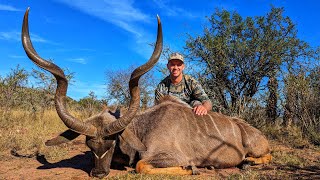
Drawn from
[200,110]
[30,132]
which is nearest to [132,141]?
[200,110]

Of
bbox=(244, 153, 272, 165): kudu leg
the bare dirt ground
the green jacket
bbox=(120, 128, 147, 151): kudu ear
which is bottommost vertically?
the bare dirt ground

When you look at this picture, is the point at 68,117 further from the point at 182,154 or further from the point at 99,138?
the point at 182,154

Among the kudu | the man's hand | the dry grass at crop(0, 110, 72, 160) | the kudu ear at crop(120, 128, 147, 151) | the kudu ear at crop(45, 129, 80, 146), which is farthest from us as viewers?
the dry grass at crop(0, 110, 72, 160)

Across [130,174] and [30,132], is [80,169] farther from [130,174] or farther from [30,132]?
[30,132]

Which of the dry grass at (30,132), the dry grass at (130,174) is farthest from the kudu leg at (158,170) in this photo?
the dry grass at (30,132)

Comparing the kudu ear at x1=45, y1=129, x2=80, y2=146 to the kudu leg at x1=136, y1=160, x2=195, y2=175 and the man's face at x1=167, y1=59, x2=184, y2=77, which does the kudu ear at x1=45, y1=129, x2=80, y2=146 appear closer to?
the kudu leg at x1=136, y1=160, x2=195, y2=175

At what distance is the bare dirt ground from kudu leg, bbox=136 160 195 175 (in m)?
0.17

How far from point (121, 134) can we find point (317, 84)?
526cm

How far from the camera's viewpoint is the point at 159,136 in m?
4.36

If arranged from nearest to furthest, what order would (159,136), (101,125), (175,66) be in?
(101,125)
(159,136)
(175,66)

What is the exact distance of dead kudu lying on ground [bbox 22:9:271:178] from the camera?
13.0 ft

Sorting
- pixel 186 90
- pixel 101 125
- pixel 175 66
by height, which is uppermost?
pixel 175 66

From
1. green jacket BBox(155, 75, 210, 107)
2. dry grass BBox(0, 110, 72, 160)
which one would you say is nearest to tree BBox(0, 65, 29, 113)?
dry grass BBox(0, 110, 72, 160)

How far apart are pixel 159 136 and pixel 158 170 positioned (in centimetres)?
50
